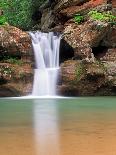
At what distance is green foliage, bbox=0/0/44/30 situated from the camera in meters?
33.1

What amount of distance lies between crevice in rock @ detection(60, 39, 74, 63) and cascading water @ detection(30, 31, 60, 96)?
1.09ft

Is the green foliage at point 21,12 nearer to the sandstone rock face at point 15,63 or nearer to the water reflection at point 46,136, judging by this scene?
the sandstone rock face at point 15,63

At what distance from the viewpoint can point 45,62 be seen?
75.2ft

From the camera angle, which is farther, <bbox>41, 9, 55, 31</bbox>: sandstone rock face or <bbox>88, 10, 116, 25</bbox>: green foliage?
<bbox>41, 9, 55, 31</bbox>: sandstone rock face

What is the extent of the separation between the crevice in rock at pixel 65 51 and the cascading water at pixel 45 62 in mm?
331

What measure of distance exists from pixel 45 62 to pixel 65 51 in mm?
1594

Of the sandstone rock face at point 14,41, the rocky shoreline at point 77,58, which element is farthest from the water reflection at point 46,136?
the sandstone rock face at point 14,41

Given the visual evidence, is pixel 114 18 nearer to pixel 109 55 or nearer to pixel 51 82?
pixel 109 55

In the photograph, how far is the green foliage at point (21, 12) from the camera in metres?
33.1

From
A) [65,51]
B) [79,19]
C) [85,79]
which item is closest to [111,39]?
[79,19]

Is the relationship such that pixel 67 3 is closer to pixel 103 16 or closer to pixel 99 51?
pixel 103 16

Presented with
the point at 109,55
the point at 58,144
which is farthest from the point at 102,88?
the point at 58,144

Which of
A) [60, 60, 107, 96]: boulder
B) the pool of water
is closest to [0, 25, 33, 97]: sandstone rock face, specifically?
[60, 60, 107, 96]: boulder

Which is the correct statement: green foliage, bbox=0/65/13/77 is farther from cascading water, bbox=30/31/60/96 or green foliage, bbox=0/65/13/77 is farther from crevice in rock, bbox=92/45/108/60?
crevice in rock, bbox=92/45/108/60
